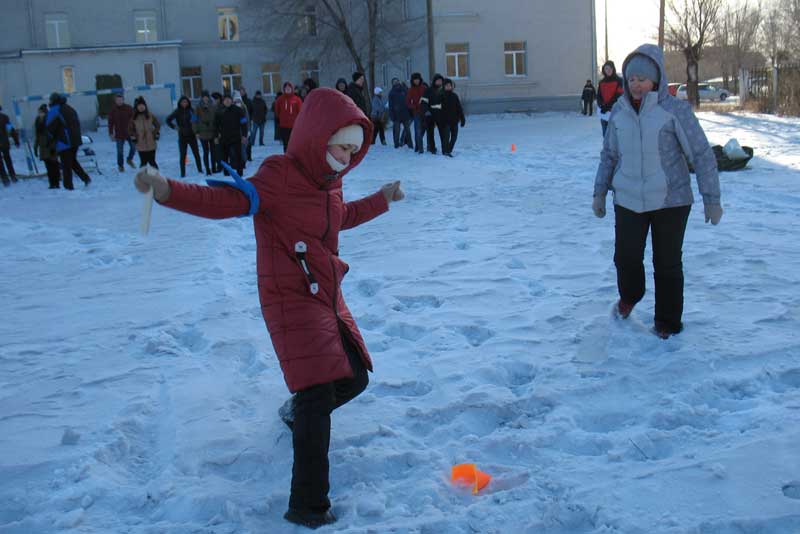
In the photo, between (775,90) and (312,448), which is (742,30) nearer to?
(775,90)

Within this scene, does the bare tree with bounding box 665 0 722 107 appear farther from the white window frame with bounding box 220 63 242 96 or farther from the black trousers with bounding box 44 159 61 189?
the black trousers with bounding box 44 159 61 189

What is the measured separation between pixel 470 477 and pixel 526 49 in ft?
135

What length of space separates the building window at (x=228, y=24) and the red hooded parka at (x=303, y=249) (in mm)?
45314

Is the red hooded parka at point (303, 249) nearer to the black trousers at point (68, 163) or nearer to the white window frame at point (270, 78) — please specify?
the black trousers at point (68, 163)

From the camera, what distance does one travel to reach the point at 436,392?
4645 millimetres

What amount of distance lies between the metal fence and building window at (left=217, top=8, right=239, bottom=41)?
26.8 metres

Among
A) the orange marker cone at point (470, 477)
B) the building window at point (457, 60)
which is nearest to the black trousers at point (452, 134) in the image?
the orange marker cone at point (470, 477)

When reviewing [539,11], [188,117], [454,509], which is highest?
[539,11]

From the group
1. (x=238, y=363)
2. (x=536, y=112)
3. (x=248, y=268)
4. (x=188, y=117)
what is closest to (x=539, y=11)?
(x=536, y=112)

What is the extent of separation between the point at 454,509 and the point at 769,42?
7609cm

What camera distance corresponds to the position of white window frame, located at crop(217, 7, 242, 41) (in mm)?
46094

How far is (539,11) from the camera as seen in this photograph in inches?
1672

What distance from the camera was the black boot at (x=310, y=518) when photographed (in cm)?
330

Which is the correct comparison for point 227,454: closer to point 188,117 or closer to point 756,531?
point 756,531
